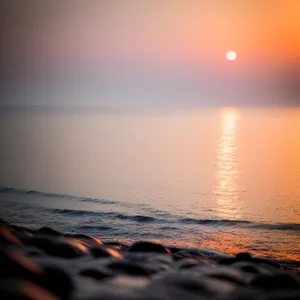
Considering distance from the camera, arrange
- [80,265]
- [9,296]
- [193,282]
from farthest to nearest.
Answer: [80,265] → [193,282] → [9,296]

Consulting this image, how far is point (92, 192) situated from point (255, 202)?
12.1 metres

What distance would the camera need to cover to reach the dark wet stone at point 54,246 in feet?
22.3

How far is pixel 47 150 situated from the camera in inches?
2486

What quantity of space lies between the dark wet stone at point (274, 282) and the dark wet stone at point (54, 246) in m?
2.77

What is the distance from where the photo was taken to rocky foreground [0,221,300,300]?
4539 mm

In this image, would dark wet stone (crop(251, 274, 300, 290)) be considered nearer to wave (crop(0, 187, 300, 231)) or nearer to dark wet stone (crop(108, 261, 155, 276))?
dark wet stone (crop(108, 261, 155, 276))

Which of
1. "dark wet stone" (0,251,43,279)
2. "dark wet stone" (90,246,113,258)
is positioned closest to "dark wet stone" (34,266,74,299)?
"dark wet stone" (0,251,43,279)

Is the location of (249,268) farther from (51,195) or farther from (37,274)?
(51,195)

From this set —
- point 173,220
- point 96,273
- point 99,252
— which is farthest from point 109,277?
point 173,220

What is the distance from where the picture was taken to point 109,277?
5883mm

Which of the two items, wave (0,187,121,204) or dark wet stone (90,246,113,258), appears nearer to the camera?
dark wet stone (90,246,113,258)

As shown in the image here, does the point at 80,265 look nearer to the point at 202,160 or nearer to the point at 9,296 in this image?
the point at 9,296

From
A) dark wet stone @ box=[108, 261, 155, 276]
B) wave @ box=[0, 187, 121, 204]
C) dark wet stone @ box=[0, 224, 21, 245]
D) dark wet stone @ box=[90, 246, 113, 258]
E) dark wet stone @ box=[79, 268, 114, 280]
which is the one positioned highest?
dark wet stone @ box=[0, 224, 21, 245]

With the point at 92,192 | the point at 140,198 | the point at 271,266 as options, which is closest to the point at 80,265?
the point at 271,266
